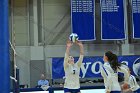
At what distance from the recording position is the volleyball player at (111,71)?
18.1 ft

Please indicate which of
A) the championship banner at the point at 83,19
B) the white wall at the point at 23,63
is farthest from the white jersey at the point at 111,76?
the white wall at the point at 23,63

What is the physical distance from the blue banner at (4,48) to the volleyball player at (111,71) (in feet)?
7.38

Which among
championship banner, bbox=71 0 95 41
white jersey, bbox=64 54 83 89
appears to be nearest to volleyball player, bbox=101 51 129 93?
white jersey, bbox=64 54 83 89

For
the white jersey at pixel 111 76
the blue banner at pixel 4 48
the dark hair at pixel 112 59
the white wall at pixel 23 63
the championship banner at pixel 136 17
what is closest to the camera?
the blue banner at pixel 4 48

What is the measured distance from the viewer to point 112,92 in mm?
5746

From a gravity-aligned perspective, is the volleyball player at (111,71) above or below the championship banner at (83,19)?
below

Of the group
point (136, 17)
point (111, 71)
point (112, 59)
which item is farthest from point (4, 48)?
point (136, 17)

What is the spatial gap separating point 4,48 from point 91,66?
14612 mm

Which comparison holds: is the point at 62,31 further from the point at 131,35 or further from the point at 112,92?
the point at 112,92

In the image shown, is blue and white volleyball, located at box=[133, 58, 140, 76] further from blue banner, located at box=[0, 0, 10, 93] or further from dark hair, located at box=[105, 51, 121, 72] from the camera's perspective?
blue banner, located at box=[0, 0, 10, 93]

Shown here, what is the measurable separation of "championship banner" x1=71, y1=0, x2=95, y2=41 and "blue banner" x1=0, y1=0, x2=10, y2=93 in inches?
563

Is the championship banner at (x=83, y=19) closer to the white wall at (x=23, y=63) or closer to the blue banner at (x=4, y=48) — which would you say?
the white wall at (x=23, y=63)

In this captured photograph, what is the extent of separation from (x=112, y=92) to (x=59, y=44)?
13805 mm

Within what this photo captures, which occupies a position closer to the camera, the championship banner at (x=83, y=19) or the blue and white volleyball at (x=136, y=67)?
the championship banner at (x=83, y=19)
